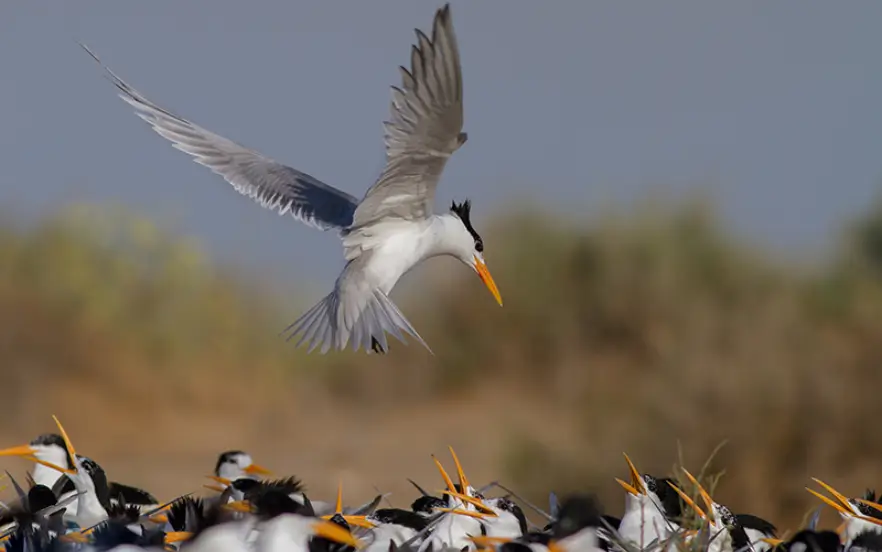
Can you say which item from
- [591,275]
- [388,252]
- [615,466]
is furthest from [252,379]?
[388,252]

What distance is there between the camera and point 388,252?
6129 mm

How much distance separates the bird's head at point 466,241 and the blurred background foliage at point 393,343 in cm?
580

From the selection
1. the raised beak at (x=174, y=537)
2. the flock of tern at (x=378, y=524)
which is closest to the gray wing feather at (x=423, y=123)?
the flock of tern at (x=378, y=524)

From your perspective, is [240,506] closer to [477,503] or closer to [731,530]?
[477,503]

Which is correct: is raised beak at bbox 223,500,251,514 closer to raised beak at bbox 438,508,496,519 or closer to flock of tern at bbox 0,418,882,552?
flock of tern at bbox 0,418,882,552

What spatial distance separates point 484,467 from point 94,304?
4935mm

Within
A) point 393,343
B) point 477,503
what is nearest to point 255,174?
point 477,503

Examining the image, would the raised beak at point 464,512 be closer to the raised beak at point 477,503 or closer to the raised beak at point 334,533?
the raised beak at point 477,503

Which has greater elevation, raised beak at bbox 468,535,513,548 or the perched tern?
the perched tern

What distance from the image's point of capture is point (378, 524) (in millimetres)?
5359

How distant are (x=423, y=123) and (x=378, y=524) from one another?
53.4 inches

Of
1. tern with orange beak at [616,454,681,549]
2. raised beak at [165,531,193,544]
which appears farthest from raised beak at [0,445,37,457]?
tern with orange beak at [616,454,681,549]

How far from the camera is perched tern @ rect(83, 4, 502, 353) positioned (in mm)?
5488

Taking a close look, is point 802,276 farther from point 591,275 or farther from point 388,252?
point 388,252
